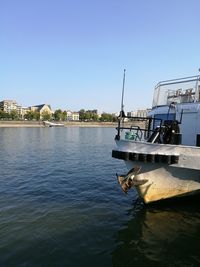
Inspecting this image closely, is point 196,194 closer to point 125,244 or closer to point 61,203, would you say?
point 125,244

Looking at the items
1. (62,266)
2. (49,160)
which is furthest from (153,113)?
(49,160)

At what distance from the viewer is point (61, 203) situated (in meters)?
12.8

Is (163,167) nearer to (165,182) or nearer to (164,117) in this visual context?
(165,182)

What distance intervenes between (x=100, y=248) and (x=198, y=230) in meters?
3.58

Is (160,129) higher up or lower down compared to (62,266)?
higher up

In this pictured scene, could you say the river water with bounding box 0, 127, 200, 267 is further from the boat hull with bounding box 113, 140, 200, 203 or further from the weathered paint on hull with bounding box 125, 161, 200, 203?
the boat hull with bounding box 113, 140, 200, 203

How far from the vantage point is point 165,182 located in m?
11.2

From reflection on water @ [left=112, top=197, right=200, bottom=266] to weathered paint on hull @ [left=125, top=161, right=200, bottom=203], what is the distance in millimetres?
683

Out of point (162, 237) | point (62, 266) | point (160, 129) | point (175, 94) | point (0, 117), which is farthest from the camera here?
point (0, 117)

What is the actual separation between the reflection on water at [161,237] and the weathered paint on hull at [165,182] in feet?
2.24

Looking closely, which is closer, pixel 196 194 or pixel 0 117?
pixel 196 194

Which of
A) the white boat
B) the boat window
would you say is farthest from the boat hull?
the boat window

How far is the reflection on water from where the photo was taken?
319 inches

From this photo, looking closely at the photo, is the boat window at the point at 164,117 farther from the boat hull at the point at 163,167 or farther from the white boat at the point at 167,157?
the boat hull at the point at 163,167
